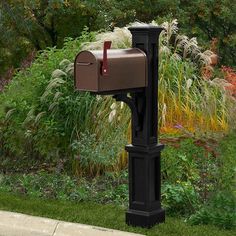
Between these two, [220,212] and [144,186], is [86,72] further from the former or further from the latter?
[220,212]

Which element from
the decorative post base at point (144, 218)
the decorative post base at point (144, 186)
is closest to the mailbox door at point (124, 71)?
the decorative post base at point (144, 186)

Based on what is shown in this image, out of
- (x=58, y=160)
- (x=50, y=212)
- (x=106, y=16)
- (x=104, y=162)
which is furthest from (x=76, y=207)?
(x=106, y=16)

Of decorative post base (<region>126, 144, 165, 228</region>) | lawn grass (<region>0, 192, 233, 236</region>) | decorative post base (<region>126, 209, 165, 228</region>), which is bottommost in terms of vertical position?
lawn grass (<region>0, 192, 233, 236</region>)

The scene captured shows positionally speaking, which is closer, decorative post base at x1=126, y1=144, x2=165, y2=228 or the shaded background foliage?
decorative post base at x1=126, y1=144, x2=165, y2=228

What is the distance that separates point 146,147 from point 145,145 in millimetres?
20

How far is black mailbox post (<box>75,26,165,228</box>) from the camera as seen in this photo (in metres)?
6.52

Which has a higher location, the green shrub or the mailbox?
the mailbox

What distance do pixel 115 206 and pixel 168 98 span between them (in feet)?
8.44

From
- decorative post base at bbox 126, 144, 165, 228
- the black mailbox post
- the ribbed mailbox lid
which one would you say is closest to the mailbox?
the ribbed mailbox lid

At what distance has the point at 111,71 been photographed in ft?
20.1

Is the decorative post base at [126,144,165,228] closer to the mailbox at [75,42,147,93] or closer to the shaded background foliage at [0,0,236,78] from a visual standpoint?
the mailbox at [75,42,147,93]

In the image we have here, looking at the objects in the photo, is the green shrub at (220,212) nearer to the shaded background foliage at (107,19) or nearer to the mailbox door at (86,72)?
the mailbox door at (86,72)

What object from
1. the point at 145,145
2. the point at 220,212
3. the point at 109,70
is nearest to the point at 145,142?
the point at 145,145

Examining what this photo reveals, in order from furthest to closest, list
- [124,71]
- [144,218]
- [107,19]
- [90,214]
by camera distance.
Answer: [107,19]
[90,214]
[144,218]
[124,71]
